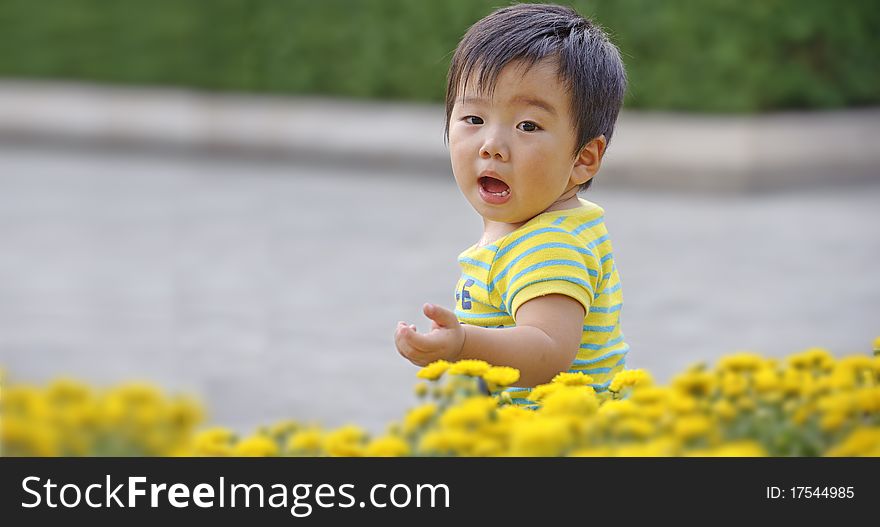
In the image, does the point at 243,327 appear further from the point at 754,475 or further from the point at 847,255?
the point at 754,475

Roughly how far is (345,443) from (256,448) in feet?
0.51

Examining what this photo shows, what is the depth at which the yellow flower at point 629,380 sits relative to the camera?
7.23ft

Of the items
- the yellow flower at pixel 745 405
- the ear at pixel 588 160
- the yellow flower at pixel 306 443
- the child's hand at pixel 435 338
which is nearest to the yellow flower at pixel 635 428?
the yellow flower at pixel 745 405

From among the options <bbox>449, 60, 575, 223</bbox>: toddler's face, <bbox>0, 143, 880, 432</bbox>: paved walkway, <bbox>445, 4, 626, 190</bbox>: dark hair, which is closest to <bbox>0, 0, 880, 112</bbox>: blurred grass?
<bbox>0, 143, 880, 432</bbox>: paved walkway

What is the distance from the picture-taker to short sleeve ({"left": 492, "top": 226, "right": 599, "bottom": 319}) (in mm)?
2260

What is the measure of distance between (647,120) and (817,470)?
8830 mm

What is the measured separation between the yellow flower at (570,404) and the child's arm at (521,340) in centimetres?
16

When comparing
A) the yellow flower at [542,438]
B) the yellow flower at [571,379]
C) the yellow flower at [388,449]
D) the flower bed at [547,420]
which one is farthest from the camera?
the yellow flower at [571,379]

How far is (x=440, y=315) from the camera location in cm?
207

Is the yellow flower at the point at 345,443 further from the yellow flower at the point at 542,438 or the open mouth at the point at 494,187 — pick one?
the open mouth at the point at 494,187

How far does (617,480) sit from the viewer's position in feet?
5.71

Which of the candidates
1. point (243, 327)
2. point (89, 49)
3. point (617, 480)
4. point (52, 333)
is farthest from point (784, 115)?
point (617, 480)

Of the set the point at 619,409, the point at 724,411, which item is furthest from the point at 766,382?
the point at 619,409

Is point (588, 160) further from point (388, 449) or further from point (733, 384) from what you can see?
point (388, 449)
